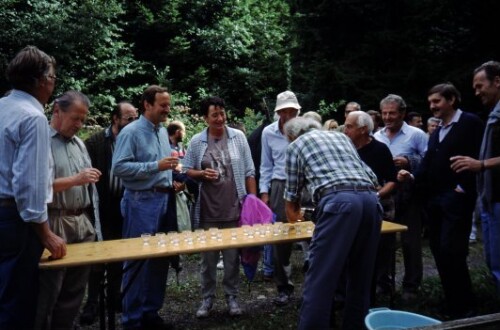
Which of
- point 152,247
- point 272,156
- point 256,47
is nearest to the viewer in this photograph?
point 152,247

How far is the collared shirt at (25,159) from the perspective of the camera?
2.99 m

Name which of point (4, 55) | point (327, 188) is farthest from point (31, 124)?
point (4, 55)

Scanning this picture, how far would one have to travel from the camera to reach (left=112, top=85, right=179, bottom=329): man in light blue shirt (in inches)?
173

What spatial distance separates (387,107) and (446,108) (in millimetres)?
865

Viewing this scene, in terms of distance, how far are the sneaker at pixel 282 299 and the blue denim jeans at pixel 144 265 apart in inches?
48.5

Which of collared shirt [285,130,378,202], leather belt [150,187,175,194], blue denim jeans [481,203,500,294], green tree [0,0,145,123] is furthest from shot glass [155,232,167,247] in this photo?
green tree [0,0,145,123]

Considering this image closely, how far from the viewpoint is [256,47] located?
61.0ft

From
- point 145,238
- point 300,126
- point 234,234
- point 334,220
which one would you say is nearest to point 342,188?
point 334,220

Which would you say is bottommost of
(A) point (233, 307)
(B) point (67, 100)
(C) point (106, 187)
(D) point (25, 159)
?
(A) point (233, 307)

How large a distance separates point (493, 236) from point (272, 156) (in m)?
2.30

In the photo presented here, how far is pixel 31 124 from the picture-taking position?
301 centimetres

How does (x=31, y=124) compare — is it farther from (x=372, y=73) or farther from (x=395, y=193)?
(x=372, y=73)

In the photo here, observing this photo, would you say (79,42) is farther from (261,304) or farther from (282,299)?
(282,299)

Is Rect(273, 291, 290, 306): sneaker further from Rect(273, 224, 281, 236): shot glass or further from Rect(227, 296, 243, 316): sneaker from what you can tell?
Rect(273, 224, 281, 236): shot glass
